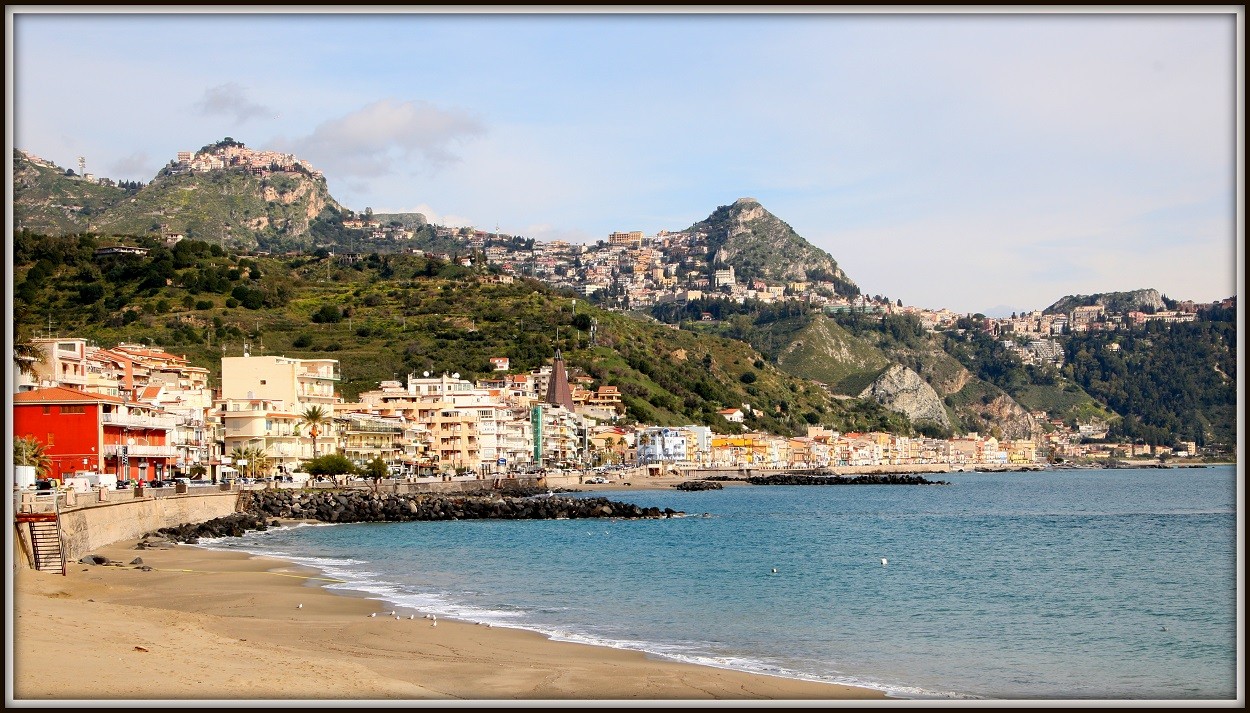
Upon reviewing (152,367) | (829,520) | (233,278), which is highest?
(233,278)

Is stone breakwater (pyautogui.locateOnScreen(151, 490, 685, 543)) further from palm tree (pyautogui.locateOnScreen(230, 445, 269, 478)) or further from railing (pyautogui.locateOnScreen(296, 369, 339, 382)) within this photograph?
railing (pyautogui.locateOnScreen(296, 369, 339, 382))

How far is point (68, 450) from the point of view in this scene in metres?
44.0

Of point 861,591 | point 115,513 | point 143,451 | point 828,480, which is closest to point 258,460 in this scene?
point 143,451

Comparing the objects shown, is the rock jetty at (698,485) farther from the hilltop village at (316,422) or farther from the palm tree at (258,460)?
the palm tree at (258,460)

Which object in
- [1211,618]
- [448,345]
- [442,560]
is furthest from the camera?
[448,345]

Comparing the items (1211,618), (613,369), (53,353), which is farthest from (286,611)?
(613,369)

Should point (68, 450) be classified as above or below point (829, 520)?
above

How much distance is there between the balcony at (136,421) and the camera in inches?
1855

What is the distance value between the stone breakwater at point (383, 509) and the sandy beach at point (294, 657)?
69.5 feet

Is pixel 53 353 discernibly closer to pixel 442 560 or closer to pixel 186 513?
pixel 186 513

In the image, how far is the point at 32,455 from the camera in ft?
123

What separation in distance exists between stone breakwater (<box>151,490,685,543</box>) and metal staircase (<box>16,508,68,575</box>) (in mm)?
17578

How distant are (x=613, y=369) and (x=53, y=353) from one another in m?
90.1

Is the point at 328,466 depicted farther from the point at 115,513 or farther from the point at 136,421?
the point at 115,513
